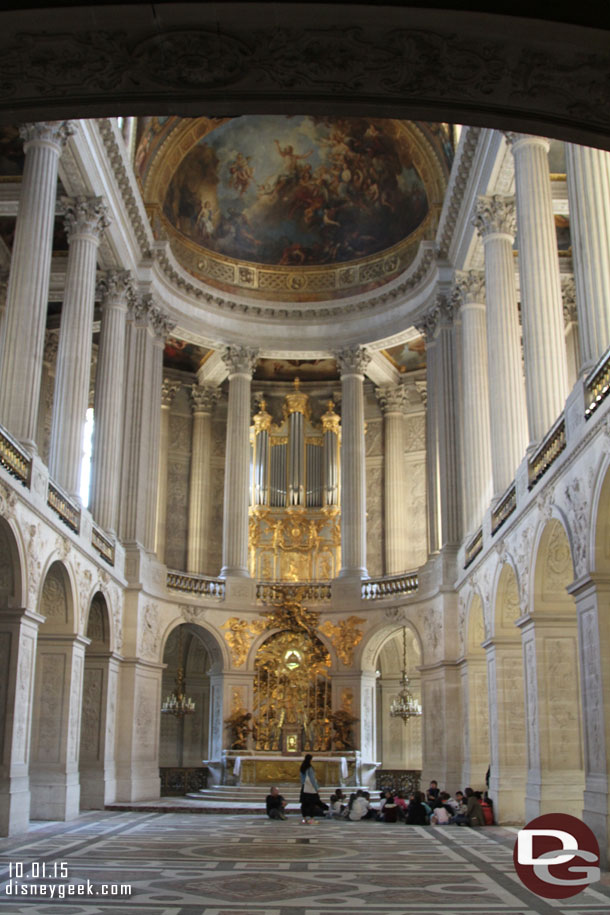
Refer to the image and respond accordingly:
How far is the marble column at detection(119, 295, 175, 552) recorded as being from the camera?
2833 centimetres

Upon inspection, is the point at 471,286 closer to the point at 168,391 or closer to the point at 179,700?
the point at 168,391

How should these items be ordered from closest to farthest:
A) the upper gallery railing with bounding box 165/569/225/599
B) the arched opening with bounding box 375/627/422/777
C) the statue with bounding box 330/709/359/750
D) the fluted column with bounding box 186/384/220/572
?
the statue with bounding box 330/709/359/750 → the upper gallery railing with bounding box 165/569/225/599 → the arched opening with bounding box 375/627/422/777 → the fluted column with bounding box 186/384/220/572

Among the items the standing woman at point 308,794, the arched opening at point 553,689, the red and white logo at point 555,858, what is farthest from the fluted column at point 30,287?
the red and white logo at point 555,858

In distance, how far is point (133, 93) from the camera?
→ 7.24 meters

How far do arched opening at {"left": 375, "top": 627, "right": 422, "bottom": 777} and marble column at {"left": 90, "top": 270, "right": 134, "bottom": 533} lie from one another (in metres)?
11.7

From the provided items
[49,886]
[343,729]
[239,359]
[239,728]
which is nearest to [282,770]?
[239,728]

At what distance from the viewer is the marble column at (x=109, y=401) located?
85.6 feet

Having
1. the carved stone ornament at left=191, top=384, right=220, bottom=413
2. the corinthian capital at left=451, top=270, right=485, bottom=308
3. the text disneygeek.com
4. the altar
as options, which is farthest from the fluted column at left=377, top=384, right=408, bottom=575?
the text disneygeek.com

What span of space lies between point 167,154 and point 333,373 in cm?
1043

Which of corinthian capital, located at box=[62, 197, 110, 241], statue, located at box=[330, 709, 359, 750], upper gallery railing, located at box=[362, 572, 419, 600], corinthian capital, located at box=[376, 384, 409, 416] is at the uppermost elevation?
corinthian capital, located at box=[62, 197, 110, 241]

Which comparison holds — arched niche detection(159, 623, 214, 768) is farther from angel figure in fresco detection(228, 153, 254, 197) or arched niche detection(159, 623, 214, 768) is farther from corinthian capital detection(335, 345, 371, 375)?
angel figure in fresco detection(228, 153, 254, 197)

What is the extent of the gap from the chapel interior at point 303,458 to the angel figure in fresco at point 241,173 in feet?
0.22

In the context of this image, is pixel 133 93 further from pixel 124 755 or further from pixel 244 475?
pixel 244 475

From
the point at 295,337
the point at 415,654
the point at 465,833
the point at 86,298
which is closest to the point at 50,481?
the point at 86,298
